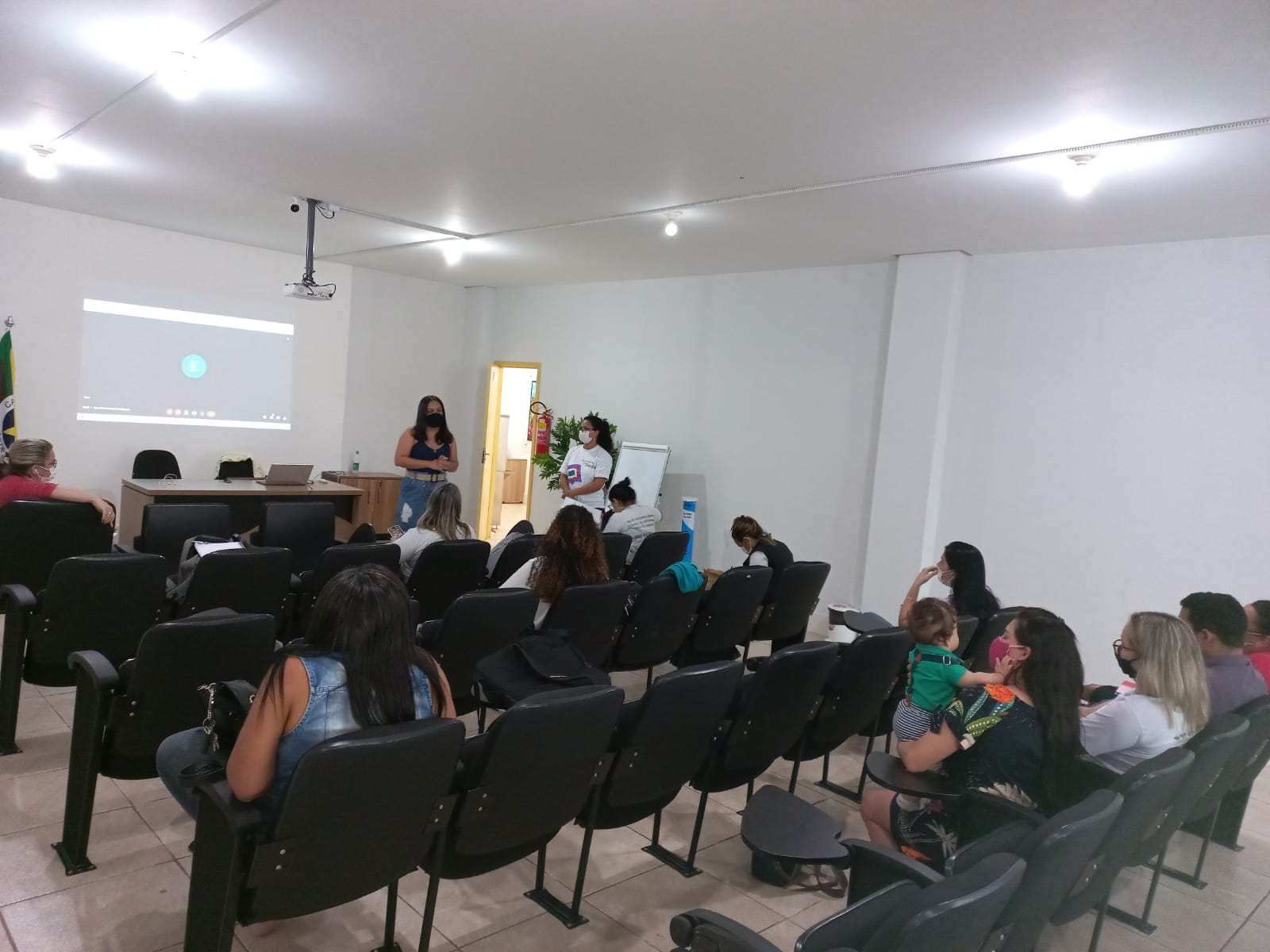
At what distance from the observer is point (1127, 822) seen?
86.9 inches

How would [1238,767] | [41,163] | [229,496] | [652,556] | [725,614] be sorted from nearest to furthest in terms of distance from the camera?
[1238,767], [725,614], [652,556], [41,163], [229,496]

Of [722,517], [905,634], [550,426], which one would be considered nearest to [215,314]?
[550,426]

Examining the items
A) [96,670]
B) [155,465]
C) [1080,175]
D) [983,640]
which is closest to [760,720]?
[983,640]

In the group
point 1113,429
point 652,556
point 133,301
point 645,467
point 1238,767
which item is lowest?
point 1238,767

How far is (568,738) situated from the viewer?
7.25 ft

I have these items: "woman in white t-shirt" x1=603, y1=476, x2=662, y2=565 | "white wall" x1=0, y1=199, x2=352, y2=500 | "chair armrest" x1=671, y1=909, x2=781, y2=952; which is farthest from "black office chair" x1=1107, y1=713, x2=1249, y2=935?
"white wall" x1=0, y1=199, x2=352, y2=500

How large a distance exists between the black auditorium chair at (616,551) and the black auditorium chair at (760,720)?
2.32 meters

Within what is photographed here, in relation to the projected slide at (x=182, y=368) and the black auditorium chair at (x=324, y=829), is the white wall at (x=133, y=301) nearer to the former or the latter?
the projected slide at (x=182, y=368)

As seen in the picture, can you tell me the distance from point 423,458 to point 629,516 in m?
2.24

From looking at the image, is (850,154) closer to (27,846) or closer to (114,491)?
(27,846)

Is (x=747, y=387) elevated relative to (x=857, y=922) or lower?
elevated

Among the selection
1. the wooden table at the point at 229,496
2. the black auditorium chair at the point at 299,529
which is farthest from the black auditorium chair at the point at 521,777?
the wooden table at the point at 229,496

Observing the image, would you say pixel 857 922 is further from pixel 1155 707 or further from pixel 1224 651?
pixel 1224 651

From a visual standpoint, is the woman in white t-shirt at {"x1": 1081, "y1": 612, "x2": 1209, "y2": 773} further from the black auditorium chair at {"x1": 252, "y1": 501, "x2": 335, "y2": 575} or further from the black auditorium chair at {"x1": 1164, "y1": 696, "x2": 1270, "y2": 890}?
the black auditorium chair at {"x1": 252, "y1": 501, "x2": 335, "y2": 575}
